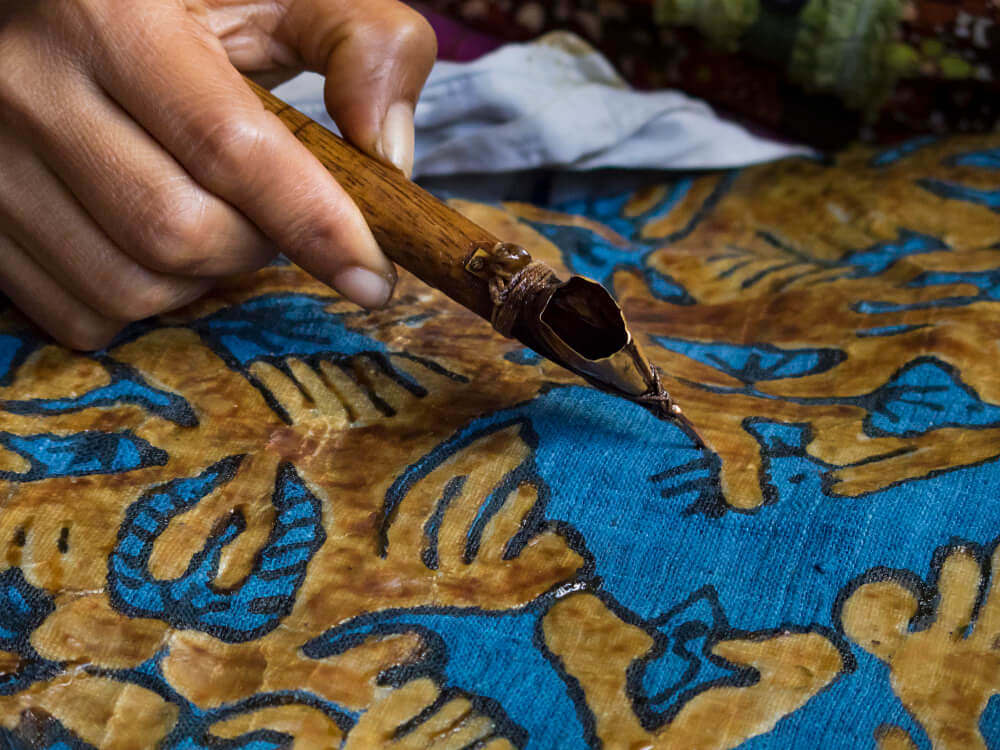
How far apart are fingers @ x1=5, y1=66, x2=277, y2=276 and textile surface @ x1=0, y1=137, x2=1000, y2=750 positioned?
0.35 ft

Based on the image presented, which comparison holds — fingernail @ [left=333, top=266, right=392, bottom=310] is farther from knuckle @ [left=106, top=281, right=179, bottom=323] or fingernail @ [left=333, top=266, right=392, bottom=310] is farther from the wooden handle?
knuckle @ [left=106, top=281, right=179, bottom=323]

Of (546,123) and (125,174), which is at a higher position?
(125,174)

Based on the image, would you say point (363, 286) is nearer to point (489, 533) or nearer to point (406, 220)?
point (406, 220)

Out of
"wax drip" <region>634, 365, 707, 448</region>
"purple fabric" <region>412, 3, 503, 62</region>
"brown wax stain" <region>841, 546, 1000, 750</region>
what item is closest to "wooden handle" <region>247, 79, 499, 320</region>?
"wax drip" <region>634, 365, 707, 448</region>

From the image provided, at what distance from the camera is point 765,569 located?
551 millimetres

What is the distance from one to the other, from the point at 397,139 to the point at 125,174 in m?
0.19

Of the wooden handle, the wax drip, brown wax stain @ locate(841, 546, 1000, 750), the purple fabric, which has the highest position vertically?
the wooden handle

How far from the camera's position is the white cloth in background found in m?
1.03

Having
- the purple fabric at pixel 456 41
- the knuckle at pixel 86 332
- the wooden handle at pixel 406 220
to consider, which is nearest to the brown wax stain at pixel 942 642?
the wooden handle at pixel 406 220

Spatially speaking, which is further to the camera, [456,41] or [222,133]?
[456,41]

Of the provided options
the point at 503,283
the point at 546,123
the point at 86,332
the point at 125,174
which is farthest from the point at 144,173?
the point at 546,123

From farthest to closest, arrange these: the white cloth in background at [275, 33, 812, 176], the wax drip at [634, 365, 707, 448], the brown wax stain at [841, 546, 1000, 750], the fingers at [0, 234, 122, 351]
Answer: the white cloth in background at [275, 33, 812, 176] → the fingers at [0, 234, 122, 351] → the wax drip at [634, 365, 707, 448] → the brown wax stain at [841, 546, 1000, 750]

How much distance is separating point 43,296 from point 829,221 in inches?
29.2

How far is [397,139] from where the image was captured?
713 mm
